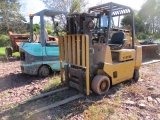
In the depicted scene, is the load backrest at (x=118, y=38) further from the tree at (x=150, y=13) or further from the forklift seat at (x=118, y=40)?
the tree at (x=150, y=13)

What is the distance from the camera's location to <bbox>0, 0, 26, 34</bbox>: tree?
16.4m

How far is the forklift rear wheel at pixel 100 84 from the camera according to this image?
12.3 ft

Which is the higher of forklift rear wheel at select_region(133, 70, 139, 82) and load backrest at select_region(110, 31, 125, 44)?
load backrest at select_region(110, 31, 125, 44)

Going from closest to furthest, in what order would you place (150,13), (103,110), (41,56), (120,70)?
(103,110)
(120,70)
(41,56)
(150,13)

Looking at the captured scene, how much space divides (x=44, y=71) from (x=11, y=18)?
1484cm

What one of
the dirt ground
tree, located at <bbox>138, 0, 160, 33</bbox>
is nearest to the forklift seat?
the dirt ground

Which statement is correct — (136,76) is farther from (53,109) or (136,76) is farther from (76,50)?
(53,109)

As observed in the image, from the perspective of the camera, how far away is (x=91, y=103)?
3.54 m

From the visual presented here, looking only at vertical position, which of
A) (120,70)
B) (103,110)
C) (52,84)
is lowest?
(103,110)

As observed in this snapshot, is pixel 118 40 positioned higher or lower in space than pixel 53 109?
higher

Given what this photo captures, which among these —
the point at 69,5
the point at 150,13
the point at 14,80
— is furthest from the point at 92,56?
the point at 150,13

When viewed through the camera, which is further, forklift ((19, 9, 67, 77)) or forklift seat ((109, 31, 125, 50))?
forklift ((19, 9, 67, 77))

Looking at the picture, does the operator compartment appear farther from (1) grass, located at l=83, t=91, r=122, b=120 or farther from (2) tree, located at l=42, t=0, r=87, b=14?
(2) tree, located at l=42, t=0, r=87, b=14

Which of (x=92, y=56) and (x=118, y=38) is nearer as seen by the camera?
(x=92, y=56)
